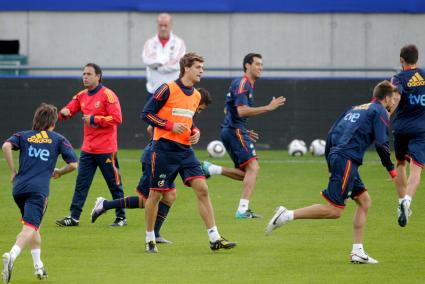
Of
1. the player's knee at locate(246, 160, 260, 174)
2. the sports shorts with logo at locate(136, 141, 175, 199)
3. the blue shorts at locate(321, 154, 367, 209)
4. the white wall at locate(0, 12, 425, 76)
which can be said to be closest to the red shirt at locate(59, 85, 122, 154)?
the sports shorts with logo at locate(136, 141, 175, 199)

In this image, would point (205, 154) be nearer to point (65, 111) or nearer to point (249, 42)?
point (249, 42)

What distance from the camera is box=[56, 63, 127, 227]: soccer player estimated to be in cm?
1333

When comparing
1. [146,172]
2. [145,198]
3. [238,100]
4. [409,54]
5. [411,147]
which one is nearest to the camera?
[146,172]

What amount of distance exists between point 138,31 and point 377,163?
10.00 metres

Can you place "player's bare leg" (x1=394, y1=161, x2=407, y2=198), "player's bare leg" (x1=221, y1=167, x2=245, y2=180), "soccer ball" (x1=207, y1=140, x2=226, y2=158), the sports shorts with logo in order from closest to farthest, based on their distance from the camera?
the sports shorts with logo
"player's bare leg" (x1=394, y1=161, x2=407, y2=198)
"player's bare leg" (x1=221, y1=167, x2=245, y2=180)
"soccer ball" (x1=207, y1=140, x2=226, y2=158)

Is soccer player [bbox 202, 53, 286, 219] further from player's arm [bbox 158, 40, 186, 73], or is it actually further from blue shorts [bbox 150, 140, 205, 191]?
player's arm [bbox 158, 40, 186, 73]

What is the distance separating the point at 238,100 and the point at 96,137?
203 cm

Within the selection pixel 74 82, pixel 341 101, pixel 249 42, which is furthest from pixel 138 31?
Answer: pixel 341 101

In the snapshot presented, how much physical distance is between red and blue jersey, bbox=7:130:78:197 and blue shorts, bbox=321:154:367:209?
269cm

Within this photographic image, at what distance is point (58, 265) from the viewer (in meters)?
10.4

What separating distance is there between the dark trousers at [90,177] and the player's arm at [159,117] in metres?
2.51

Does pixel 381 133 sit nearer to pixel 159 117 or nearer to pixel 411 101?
pixel 159 117

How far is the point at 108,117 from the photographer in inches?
525

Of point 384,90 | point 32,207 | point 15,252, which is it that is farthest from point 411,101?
point 15,252
